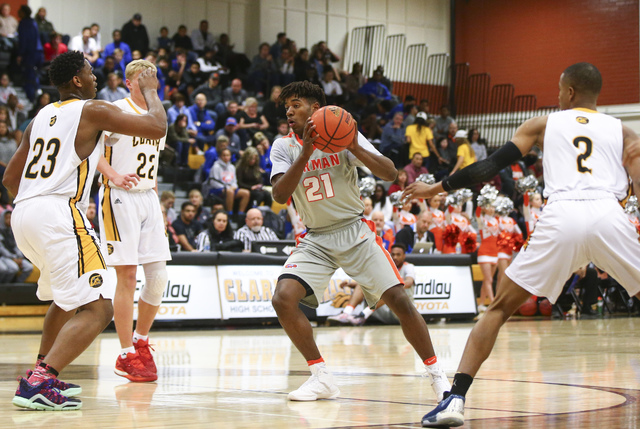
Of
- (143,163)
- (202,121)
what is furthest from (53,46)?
(143,163)

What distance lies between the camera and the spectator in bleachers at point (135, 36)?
20.6 m

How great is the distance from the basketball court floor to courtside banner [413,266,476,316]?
2849 mm

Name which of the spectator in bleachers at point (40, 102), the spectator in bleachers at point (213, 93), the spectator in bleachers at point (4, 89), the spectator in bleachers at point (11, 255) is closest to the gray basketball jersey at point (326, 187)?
the spectator in bleachers at point (11, 255)

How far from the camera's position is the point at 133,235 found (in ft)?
22.6

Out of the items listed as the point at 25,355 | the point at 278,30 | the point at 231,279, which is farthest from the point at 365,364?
the point at 278,30

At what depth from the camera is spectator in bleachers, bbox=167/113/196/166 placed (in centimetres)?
1766

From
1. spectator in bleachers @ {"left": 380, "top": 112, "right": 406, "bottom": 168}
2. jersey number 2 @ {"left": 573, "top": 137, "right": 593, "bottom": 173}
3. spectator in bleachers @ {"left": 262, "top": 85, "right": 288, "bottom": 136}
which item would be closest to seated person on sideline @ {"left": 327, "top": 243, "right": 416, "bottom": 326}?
spectator in bleachers @ {"left": 262, "top": 85, "right": 288, "bottom": 136}

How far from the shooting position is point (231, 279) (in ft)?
41.3

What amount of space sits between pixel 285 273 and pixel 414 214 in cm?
1216

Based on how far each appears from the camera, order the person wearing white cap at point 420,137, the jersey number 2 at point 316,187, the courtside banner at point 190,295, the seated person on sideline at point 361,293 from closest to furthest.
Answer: the jersey number 2 at point 316,187 → the courtside banner at point 190,295 → the seated person on sideline at point 361,293 → the person wearing white cap at point 420,137

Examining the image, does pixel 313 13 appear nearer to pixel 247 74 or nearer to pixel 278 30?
pixel 278 30

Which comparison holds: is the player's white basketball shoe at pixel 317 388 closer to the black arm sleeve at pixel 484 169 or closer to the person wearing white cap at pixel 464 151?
the black arm sleeve at pixel 484 169

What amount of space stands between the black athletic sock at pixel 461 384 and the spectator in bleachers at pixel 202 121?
46.6 feet

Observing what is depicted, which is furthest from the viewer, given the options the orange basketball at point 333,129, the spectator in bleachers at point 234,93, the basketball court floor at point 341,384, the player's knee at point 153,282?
the spectator in bleachers at point 234,93
